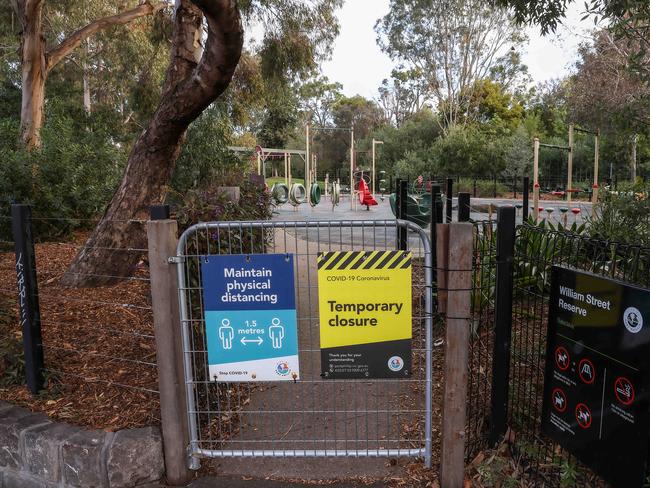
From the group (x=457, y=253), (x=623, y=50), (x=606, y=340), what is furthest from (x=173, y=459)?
(x=623, y=50)

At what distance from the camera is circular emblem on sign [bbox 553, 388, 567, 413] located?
2.80 meters

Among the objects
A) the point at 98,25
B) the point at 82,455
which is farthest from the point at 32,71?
the point at 82,455

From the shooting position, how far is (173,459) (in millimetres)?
3186

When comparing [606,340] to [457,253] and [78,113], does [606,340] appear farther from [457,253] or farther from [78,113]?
[78,113]

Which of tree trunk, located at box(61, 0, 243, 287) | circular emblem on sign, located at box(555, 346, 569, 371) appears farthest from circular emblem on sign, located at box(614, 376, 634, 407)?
tree trunk, located at box(61, 0, 243, 287)

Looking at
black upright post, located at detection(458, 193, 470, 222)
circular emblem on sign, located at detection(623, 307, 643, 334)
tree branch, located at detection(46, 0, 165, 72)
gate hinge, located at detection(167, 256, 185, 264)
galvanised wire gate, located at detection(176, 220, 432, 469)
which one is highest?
tree branch, located at detection(46, 0, 165, 72)

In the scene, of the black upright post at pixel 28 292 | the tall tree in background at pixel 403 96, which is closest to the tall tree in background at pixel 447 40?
the tall tree in background at pixel 403 96

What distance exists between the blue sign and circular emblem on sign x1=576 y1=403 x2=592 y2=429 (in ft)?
4.80

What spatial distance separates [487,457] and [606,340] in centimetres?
117

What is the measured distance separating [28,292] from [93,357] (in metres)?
0.73

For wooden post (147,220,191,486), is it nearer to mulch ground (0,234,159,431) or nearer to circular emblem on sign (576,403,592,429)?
mulch ground (0,234,159,431)

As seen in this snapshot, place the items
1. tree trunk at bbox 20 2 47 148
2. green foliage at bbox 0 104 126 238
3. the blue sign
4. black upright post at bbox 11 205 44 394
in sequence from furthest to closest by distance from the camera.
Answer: tree trunk at bbox 20 2 47 148, green foliage at bbox 0 104 126 238, black upright post at bbox 11 205 44 394, the blue sign

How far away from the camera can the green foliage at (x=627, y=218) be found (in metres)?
5.17

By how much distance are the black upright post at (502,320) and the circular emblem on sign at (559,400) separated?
0.32m
